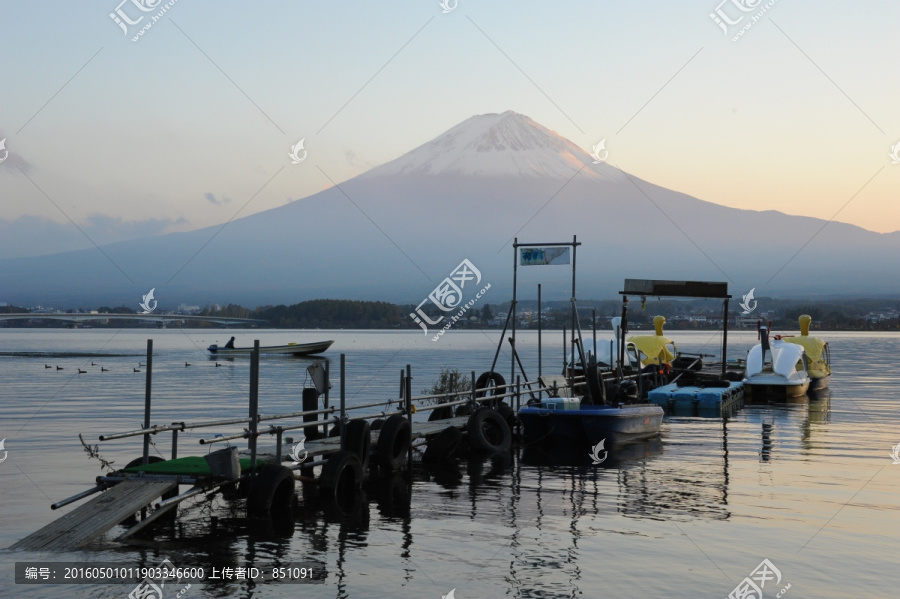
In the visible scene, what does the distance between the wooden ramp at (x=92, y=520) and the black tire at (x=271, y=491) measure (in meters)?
1.63

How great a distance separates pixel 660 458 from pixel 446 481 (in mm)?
6699

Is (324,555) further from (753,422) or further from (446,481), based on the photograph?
(753,422)

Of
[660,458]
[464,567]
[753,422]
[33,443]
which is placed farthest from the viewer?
[753,422]

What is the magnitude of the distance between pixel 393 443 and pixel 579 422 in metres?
7.22

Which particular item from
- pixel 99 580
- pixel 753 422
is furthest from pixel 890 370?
pixel 99 580

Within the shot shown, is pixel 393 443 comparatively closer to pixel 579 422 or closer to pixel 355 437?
pixel 355 437

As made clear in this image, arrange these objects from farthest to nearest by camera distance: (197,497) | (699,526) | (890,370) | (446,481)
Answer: (890,370) < (446,481) < (197,497) < (699,526)


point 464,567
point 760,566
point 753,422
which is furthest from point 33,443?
point 753,422

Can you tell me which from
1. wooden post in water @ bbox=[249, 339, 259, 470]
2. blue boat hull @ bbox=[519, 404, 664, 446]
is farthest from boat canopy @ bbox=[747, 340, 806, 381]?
wooden post in water @ bbox=[249, 339, 259, 470]

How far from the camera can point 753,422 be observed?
3459 cm

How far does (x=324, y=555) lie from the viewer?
1318cm

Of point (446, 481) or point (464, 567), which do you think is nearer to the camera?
point (464, 567)
